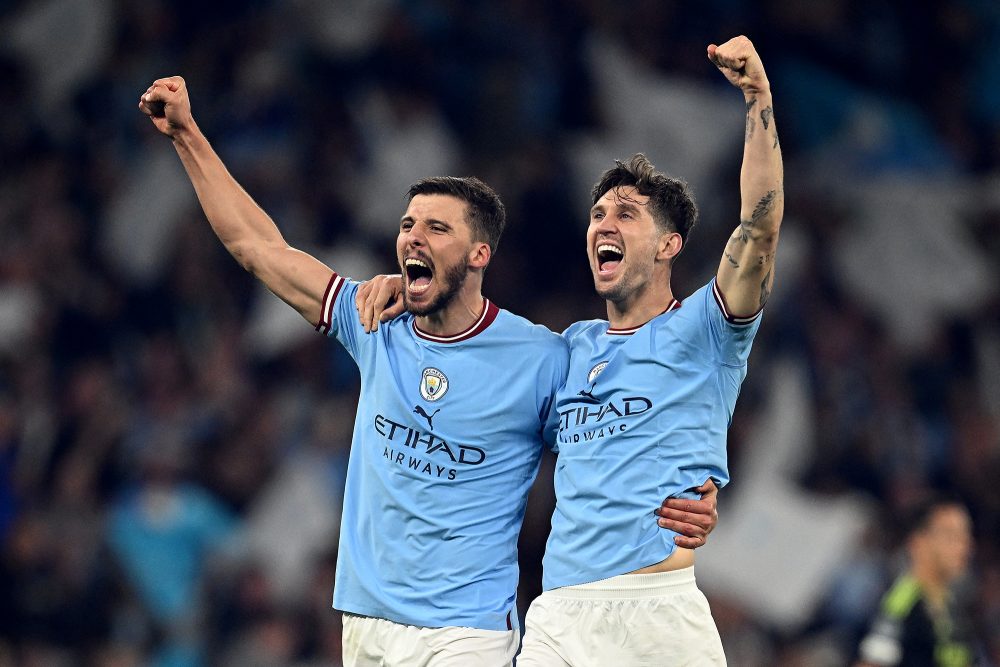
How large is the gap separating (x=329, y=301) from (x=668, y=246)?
1.19m

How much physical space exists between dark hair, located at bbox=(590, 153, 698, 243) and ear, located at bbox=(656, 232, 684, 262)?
0.02 metres

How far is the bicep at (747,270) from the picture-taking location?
4215 mm

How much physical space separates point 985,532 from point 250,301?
511cm

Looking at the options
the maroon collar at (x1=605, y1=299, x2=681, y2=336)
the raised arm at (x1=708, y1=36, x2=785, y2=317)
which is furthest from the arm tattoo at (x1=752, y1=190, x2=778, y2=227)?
the maroon collar at (x1=605, y1=299, x2=681, y2=336)

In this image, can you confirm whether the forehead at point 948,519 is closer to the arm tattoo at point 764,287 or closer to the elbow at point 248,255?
the arm tattoo at point 764,287

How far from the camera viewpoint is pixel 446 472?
455 cm

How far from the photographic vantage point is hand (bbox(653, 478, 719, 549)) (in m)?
4.29

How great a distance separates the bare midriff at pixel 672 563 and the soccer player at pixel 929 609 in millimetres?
2314

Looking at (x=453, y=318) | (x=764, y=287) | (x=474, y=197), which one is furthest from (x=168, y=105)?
(x=764, y=287)

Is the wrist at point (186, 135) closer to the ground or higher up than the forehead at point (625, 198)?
higher up

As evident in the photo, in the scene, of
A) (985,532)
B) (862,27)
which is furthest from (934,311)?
(862,27)

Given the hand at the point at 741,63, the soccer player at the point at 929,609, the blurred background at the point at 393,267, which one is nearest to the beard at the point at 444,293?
the hand at the point at 741,63

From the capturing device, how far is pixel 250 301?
10023 mm

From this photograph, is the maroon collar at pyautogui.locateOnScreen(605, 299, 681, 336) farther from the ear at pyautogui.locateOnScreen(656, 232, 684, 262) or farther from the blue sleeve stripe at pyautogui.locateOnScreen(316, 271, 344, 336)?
the blue sleeve stripe at pyautogui.locateOnScreen(316, 271, 344, 336)
